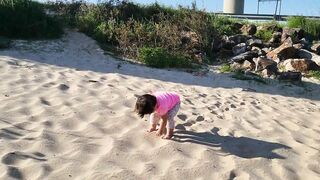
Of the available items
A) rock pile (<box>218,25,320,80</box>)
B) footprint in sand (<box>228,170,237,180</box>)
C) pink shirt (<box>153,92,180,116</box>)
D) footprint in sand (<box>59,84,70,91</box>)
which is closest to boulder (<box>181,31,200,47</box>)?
rock pile (<box>218,25,320,80</box>)

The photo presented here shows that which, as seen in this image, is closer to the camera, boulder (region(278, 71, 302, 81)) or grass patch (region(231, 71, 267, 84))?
grass patch (region(231, 71, 267, 84))

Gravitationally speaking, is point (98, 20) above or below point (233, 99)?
above

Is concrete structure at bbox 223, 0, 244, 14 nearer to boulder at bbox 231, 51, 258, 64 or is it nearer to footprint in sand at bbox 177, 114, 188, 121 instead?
boulder at bbox 231, 51, 258, 64

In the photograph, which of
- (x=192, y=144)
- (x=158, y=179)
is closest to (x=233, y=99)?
(x=192, y=144)

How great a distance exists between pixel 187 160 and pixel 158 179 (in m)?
0.54

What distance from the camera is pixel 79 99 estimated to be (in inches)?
240

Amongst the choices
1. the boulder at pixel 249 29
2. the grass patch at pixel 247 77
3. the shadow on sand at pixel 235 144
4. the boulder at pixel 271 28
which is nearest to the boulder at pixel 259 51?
the boulder at pixel 249 29

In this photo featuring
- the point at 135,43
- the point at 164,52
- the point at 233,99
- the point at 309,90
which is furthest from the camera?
A: the point at 135,43

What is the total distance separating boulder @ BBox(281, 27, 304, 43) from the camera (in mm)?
11602

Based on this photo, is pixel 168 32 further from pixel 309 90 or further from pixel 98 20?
pixel 309 90

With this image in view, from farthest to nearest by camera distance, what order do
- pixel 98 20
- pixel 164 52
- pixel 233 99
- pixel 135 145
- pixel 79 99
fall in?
pixel 98 20, pixel 164 52, pixel 233 99, pixel 79 99, pixel 135 145

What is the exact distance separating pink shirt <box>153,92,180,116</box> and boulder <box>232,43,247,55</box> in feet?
20.1

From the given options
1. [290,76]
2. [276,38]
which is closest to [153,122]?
[290,76]

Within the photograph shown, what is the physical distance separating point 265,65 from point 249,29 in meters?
3.55
